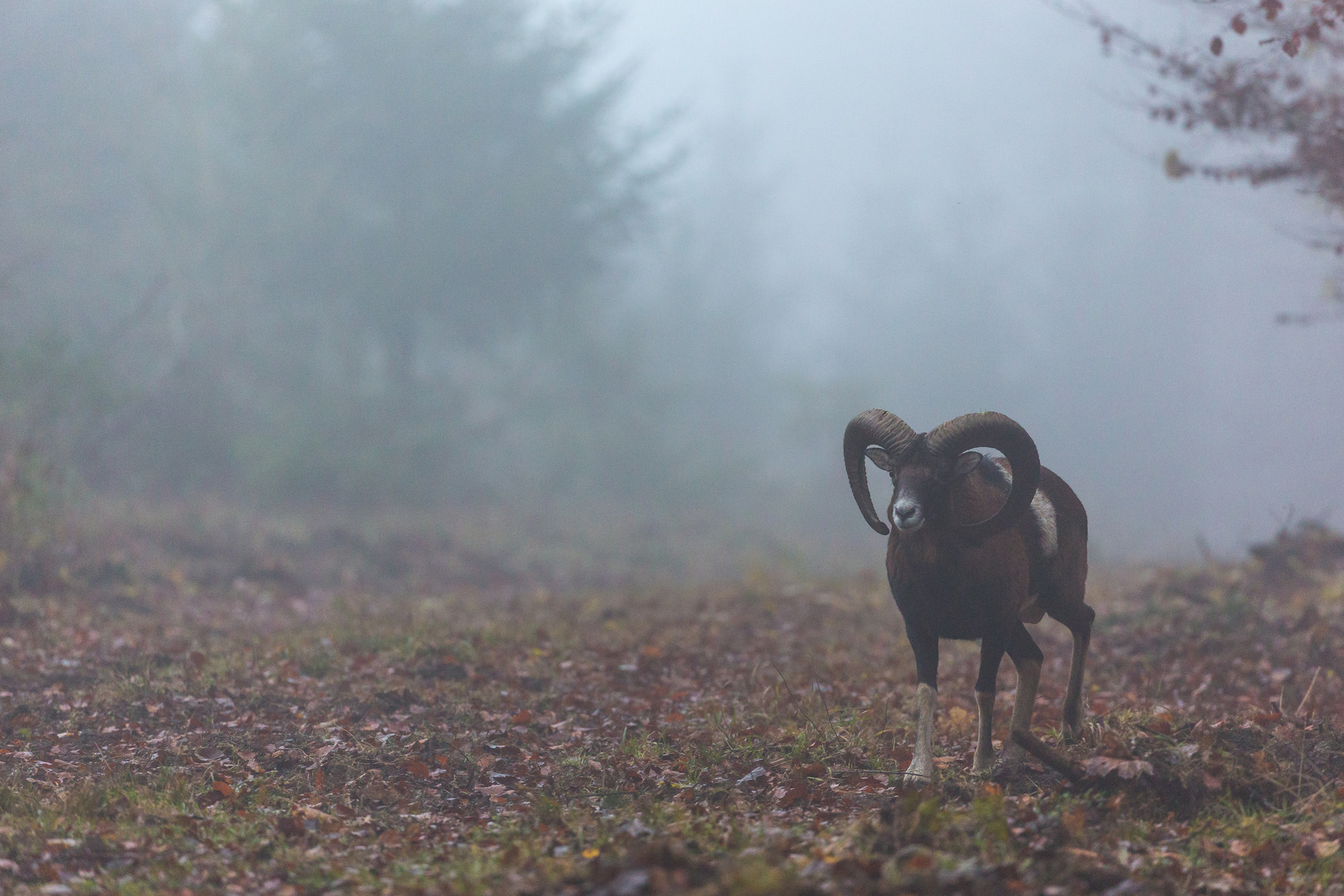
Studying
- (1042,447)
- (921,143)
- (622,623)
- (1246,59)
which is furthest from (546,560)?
(921,143)

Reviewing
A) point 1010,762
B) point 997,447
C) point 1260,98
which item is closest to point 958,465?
point 997,447

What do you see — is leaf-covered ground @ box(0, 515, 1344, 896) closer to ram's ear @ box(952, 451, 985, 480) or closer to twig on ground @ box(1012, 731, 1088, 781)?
twig on ground @ box(1012, 731, 1088, 781)

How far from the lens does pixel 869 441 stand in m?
6.38

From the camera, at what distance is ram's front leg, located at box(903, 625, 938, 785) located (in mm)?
6227

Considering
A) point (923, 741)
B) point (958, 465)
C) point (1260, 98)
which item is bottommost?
point (923, 741)

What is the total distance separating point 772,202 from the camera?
6006cm

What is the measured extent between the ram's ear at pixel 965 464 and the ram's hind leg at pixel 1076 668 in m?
1.39

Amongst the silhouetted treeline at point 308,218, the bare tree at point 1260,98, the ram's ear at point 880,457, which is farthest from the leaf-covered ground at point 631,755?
the silhouetted treeline at point 308,218

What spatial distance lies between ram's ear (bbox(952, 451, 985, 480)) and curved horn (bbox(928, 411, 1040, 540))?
5 cm

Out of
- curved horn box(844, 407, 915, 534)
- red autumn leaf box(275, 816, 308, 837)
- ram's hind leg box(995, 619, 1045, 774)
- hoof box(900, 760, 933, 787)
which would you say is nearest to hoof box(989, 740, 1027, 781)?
ram's hind leg box(995, 619, 1045, 774)

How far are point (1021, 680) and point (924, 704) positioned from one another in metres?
0.65

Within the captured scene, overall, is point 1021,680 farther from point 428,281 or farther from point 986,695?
point 428,281

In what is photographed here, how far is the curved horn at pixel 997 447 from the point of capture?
604cm

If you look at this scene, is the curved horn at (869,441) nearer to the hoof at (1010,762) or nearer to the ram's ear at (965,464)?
the ram's ear at (965,464)
